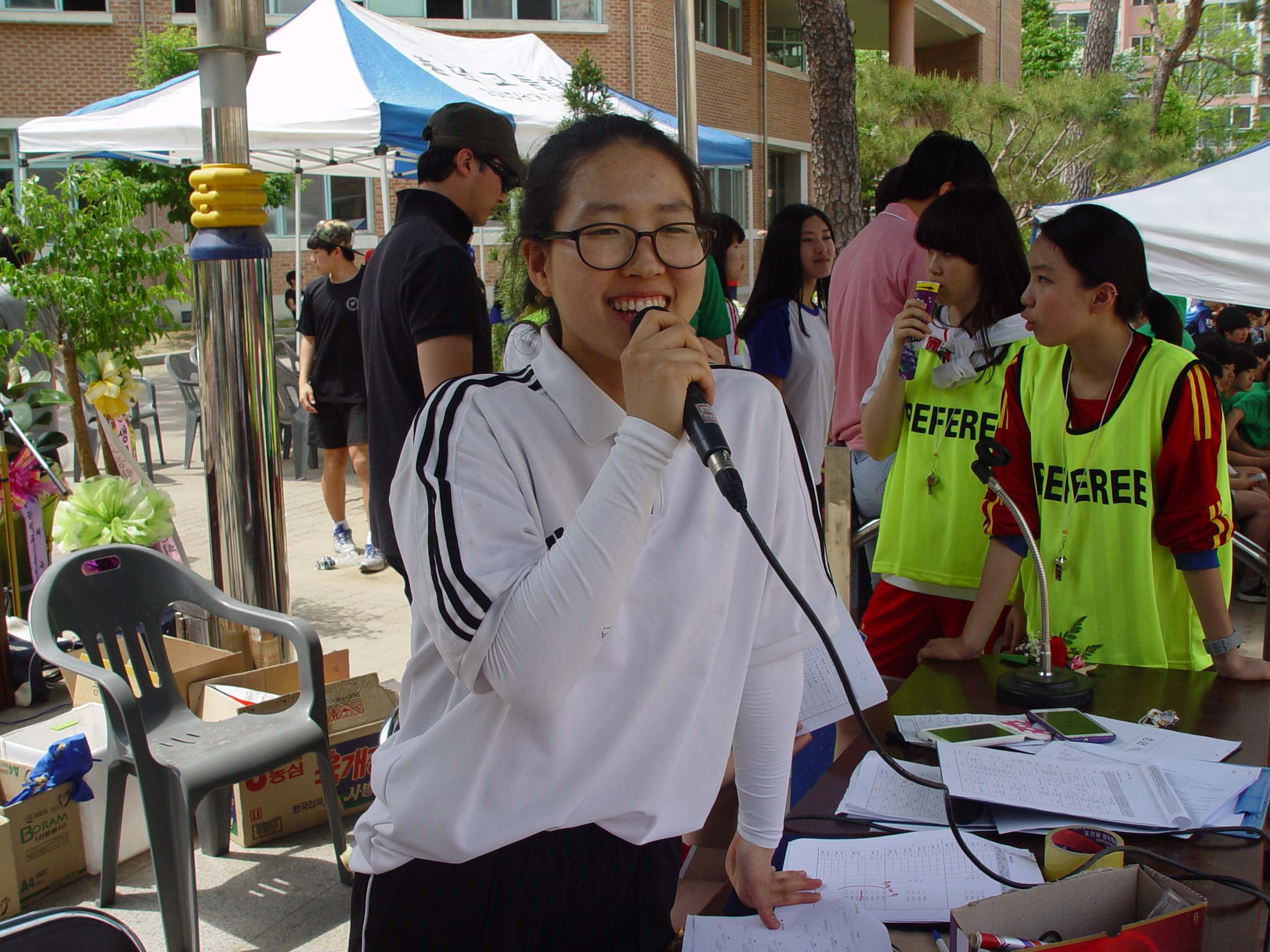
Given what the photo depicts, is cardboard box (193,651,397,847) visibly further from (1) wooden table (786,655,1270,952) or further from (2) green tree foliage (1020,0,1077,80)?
(2) green tree foliage (1020,0,1077,80)

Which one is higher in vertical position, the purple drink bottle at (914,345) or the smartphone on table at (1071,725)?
the purple drink bottle at (914,345)

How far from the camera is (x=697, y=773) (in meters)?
1.28

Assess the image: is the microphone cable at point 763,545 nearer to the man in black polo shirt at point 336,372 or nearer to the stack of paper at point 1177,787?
the stack of paper at point 1177,787

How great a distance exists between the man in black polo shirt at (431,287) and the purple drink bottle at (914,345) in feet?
3.64

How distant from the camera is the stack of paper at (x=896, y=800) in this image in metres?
1.66

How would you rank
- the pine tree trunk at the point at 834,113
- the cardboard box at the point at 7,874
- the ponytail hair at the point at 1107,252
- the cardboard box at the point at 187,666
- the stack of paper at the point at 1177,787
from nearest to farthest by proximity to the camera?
the stack of paper at the point at 1177,787
the ponytail hair at the point at 1107,252
the cardboard box at the point at 7,874
the cardboard box at the point at 187,666
the pine tree trunk at the point at 834,113

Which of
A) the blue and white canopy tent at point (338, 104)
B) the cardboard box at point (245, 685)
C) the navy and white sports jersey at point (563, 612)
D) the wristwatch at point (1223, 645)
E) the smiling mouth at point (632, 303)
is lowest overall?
the cardboard box at point (245, 685)

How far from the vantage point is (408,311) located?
9.27 feet

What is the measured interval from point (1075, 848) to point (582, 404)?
0.96 meters

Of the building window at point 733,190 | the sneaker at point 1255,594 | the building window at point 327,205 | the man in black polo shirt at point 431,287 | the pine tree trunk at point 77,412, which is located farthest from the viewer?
the building window at point 733,190

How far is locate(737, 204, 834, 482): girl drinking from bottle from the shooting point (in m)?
4.41

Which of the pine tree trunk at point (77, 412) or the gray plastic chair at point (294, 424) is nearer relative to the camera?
the pine tree trunk at point (77, 412)

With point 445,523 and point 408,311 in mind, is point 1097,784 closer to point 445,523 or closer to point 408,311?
point 445,523

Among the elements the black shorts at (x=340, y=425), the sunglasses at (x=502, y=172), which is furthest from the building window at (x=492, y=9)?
the sunglasses at (x=502, y=172)
